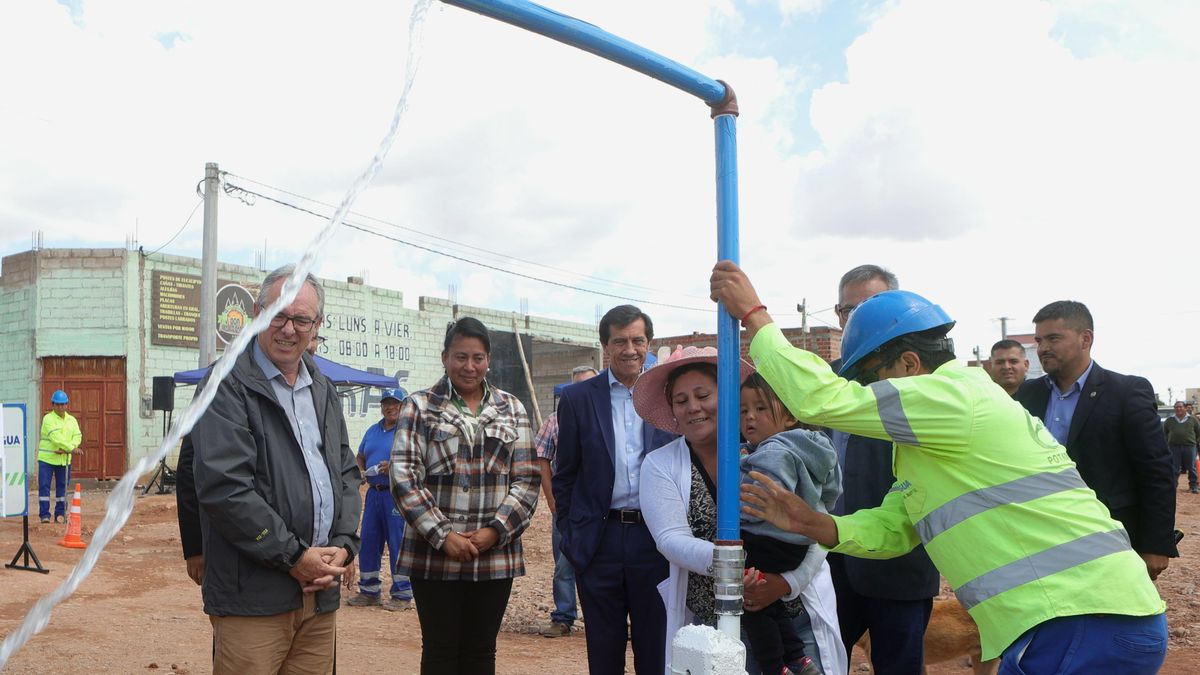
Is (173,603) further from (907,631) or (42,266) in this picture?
(42,266)

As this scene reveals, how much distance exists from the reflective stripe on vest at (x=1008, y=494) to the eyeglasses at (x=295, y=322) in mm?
2342

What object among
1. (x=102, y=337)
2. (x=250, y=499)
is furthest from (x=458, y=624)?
(x=102, y=337)

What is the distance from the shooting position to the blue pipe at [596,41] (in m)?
2.09

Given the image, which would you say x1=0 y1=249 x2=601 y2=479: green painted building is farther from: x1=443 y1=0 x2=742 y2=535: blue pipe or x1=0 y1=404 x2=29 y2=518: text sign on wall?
x1=443 y1=0 x2=742 y2=535: blue pipe

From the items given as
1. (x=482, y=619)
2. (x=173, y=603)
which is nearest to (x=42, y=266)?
(x=173, y=603)

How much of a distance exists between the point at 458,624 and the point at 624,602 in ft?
2.49

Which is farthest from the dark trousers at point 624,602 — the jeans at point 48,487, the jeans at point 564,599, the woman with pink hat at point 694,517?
the jeans at point 48,487

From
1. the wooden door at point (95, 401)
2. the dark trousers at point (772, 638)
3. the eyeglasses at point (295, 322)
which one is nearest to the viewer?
the dark trousers at point (772, 638)

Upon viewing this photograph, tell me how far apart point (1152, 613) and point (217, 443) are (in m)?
2.80

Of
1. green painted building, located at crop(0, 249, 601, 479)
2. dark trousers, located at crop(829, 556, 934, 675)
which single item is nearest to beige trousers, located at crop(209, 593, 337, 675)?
dark trousers, located at crop(829, 556, 934, 675)

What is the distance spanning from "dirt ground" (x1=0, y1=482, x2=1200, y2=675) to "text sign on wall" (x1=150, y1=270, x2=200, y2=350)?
10520mm

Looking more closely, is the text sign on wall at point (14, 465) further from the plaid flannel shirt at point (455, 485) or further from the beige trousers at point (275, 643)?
the beige trousers at point (275, 643)

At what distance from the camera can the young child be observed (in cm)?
304

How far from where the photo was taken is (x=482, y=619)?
4.11m
